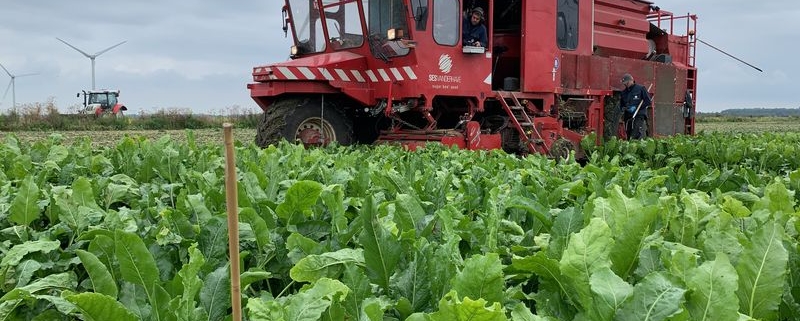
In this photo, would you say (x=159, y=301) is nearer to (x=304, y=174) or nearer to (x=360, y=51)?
(x=304, y=174)

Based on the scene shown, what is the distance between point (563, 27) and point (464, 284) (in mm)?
11063

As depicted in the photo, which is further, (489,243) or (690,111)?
(690,111)

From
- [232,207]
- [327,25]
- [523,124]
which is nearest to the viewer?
[232,207]

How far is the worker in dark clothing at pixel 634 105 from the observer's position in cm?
1244

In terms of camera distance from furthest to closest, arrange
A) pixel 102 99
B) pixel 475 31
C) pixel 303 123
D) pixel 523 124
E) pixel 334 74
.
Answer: pixel 102 99, pixel 523 124, pixel 475 31, pixel 334 74, pixel 303 123

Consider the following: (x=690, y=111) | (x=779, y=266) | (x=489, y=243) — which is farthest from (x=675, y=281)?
(x=690, y=111)

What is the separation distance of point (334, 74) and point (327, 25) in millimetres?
1445

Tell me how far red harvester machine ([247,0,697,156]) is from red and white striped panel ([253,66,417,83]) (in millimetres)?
15

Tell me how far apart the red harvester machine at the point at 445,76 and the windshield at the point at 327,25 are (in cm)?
2

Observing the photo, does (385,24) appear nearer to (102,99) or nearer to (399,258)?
(399,258)

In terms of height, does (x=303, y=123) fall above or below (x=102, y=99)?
below

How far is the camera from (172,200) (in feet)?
8.46

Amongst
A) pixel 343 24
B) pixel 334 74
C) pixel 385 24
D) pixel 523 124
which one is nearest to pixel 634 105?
pixel 523 124

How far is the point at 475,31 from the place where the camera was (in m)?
10.3
